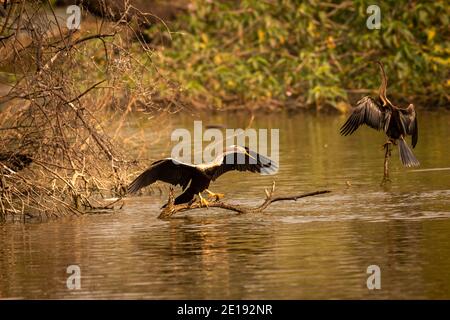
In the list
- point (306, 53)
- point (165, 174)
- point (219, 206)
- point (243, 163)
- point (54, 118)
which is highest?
point (306, 53)

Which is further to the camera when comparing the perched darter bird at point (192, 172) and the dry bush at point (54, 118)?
the dry bush at point (54, 118)

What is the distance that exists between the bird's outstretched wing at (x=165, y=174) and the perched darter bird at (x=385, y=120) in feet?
10.2

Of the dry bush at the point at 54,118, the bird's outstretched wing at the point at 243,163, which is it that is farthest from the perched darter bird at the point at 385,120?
the dry bush at the point at 54,118

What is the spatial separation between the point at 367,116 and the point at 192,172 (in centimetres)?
343

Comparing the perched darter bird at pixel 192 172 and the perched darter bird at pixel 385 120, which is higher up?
the perched darter bird at pixel 385 120

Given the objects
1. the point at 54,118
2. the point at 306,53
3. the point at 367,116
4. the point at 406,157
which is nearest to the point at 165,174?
the point at 54,118

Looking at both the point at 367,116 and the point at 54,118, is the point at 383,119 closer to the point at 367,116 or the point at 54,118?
the point at 367,116

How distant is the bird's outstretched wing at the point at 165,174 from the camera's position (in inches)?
537

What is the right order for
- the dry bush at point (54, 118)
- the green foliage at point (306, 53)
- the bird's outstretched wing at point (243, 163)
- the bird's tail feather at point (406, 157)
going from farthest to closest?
the green foliage at point (306, 53) < the bird's tail feather at point (406, 157) < the dry bush at point (54, 118) < the bird's outstretched wing at point (243, 163)

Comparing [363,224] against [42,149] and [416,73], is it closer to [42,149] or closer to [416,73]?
[42,149]

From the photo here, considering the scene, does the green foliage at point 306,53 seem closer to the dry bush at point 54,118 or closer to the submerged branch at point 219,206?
the dry bush at point 54,118

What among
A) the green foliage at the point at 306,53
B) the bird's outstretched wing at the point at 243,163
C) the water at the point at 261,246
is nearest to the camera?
the water at the point at 261,246

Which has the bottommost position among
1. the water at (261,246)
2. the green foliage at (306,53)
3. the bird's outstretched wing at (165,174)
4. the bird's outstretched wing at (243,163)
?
the water at (261,246)

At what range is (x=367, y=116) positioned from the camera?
16094mm
